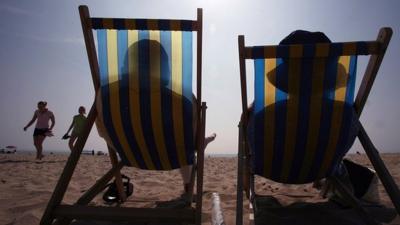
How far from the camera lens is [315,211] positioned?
258cm

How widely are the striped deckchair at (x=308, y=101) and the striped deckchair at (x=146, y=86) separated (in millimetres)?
328

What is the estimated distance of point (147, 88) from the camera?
2.11 meters

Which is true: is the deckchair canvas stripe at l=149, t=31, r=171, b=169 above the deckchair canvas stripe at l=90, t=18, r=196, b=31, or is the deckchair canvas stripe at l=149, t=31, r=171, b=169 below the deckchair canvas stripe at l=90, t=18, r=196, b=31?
below

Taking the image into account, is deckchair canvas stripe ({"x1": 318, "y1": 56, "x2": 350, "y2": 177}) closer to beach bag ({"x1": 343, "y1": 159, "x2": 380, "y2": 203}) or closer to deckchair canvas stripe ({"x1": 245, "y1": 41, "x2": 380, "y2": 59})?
deckchair canvas stripe ({"x1": 245, "y1": 41, "x2": 380, "y2": 59})

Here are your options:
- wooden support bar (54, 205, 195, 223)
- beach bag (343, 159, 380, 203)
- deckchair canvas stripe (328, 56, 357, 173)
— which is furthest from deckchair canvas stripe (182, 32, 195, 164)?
beach bag (343, 159, 380, 203)

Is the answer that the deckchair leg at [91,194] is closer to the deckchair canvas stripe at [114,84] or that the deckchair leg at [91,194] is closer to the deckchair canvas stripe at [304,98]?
the deckchair canvas stripe at [114,84]

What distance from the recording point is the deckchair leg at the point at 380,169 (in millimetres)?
1835

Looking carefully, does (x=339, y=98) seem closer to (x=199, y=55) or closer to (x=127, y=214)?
(x=199, y=55)

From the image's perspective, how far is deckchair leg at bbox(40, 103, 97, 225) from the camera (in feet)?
6.19

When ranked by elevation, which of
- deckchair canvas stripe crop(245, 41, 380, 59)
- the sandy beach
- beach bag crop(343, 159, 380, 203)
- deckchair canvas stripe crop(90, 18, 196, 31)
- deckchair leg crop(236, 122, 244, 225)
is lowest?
the sandy beach

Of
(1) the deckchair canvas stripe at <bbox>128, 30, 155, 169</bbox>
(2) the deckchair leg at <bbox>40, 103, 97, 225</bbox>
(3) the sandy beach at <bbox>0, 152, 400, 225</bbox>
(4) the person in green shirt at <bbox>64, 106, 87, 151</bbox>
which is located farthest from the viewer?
(4) the person in green shirt at <bbox>64, 106, 87, 151</bbox>

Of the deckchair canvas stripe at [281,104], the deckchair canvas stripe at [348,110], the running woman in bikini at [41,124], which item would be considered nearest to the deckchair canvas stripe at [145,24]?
the deckchair canvas stripe at [281,104]

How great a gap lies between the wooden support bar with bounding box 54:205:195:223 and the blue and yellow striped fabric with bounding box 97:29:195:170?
18.4 inches

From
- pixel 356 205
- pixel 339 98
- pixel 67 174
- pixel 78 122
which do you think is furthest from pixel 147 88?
pixel 78 122
